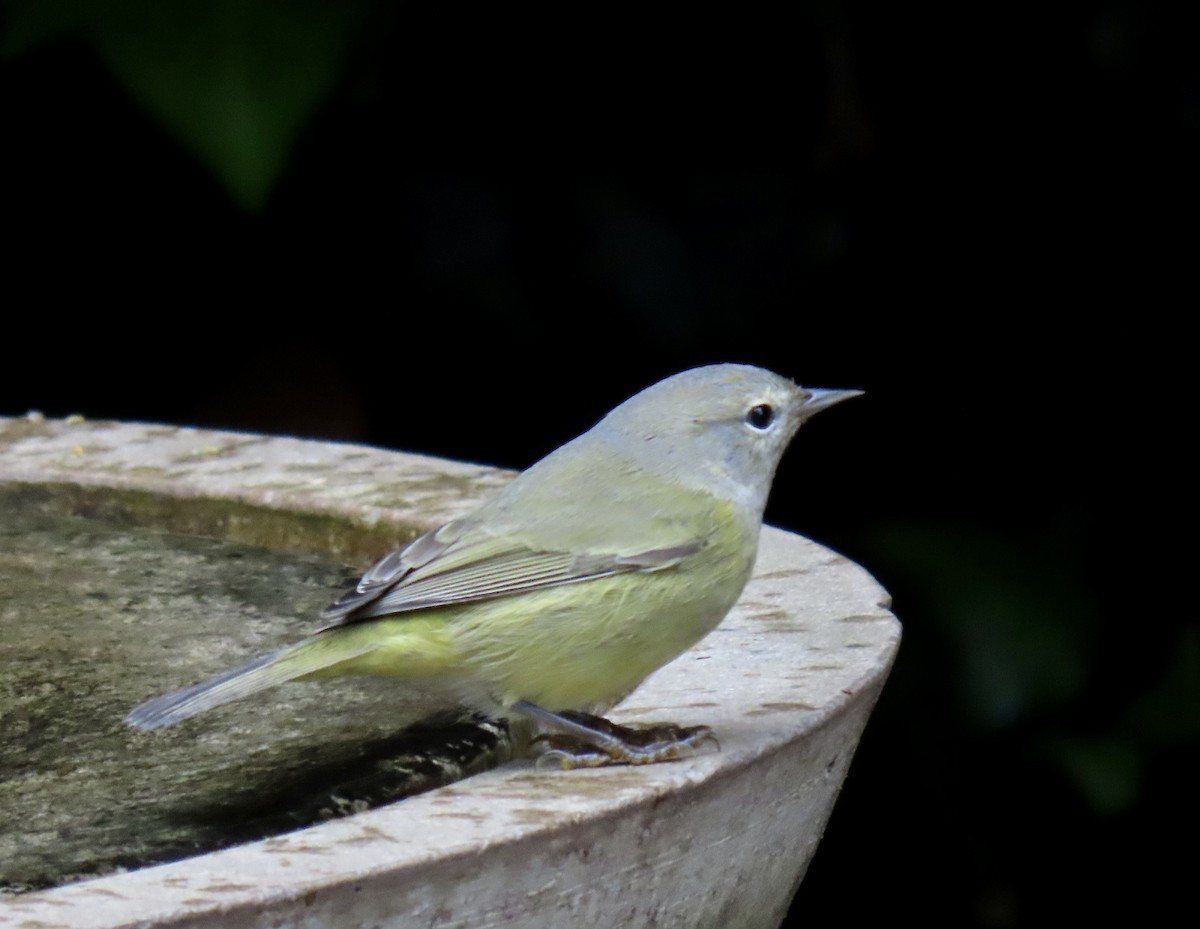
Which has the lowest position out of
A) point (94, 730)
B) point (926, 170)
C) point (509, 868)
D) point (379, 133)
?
point (94, 730)

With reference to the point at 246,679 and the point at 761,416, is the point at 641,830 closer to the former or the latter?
the point at 246,679

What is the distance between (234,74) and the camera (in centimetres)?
419

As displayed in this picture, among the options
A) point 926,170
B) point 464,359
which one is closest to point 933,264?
point 926,170

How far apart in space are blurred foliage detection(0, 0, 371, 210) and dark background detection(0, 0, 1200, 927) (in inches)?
7.2

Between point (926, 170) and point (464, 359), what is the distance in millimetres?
1350

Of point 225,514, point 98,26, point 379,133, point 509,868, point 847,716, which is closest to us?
point 509,868

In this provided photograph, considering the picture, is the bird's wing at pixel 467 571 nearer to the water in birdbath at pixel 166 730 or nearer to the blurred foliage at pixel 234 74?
the water in birdbath at pixel 166 730

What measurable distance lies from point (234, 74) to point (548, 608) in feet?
7.19

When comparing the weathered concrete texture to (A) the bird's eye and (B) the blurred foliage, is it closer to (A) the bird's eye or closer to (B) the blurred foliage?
(A) the bird's eye

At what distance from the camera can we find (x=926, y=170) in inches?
194

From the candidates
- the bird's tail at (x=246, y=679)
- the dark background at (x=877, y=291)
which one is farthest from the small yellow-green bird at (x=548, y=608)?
the dark background at (x=877, y=291)

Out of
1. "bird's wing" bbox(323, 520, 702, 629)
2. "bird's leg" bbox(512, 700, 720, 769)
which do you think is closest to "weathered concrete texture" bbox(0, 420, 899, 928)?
"bird's leg" bbox(512, 700, 720, 769)

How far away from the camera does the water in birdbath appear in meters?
2.03

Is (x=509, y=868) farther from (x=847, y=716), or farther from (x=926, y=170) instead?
(x=926, y=170)
